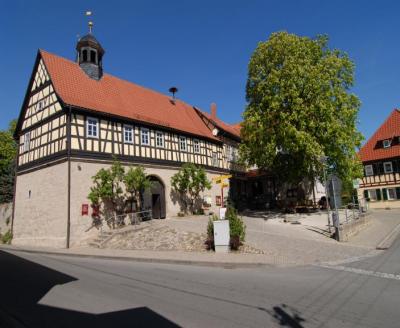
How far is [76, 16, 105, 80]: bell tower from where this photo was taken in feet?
82.3

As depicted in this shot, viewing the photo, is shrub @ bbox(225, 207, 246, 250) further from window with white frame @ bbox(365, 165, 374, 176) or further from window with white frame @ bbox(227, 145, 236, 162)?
window with white frame @ bbox(365, 165, 374, 176)

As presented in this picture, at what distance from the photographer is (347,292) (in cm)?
764

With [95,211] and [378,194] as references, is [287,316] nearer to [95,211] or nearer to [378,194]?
[95,211]

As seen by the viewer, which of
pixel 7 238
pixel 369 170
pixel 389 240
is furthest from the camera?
pixel 369 170

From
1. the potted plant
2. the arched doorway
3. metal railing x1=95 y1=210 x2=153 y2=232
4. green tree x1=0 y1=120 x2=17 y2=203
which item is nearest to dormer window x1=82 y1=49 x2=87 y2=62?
the arched doorway

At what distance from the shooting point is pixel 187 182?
25.0 meters

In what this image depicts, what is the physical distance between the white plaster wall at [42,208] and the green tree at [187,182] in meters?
8.13

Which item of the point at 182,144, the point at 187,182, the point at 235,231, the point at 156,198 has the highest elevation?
the point at 182,144

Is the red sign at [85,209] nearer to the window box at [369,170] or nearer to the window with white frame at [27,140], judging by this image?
the window with white frame at [27,140]

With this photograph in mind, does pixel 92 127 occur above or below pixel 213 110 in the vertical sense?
below

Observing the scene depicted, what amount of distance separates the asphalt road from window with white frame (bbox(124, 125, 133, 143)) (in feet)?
41.1

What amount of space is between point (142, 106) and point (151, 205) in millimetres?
7857

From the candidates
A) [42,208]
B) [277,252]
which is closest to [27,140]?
[42,208]

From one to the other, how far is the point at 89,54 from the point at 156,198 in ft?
38.9
